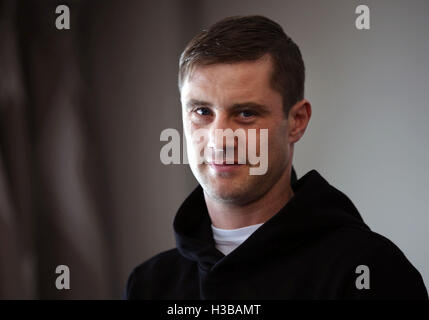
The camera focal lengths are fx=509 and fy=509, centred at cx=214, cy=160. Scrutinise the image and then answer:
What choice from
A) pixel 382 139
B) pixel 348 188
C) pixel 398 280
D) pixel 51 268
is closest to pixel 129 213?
pixel 51 268

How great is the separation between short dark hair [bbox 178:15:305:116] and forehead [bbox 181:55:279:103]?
0.03 ft

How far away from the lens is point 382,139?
1.28 meters

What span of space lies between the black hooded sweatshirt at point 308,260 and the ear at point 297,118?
99 mm

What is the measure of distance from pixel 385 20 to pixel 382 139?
0.98 ft

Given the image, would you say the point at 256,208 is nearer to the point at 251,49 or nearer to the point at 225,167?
the point at 225,167

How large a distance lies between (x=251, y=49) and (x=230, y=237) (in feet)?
1.28

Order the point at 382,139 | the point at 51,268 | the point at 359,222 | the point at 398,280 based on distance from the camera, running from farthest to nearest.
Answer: the point at 51,268 → the point at 382,139 → the point at 359,222 → the point at 398,280

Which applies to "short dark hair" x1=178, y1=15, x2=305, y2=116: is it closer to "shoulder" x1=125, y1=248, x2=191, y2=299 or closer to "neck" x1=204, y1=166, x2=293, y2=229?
"neck" x1=204, y1=166, x2=293, y2=229

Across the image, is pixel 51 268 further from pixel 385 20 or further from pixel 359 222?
pixel 385 20

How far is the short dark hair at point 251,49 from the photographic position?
969mm

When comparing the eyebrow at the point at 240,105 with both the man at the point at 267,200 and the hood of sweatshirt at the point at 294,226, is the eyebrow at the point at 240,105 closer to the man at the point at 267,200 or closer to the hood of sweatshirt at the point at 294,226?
the man at the point at 267,200

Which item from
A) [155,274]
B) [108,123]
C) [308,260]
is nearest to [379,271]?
[308,260]

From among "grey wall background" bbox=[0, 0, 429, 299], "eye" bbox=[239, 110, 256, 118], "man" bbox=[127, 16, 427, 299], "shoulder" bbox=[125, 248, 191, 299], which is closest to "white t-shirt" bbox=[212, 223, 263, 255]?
"man" bbox=[127, 16, 427, 299]

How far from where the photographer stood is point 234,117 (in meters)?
0.96
